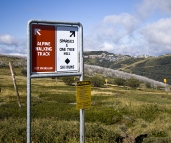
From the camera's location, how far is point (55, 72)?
5375 mm

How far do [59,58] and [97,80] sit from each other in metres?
72.3

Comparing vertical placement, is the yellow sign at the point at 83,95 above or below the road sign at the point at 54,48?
below

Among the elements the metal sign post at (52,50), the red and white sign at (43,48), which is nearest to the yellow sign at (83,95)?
the metal sign post at (52,50)

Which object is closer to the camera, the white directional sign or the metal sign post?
the metal sign post

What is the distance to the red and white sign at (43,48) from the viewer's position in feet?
16.4

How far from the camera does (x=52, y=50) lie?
5242 mm

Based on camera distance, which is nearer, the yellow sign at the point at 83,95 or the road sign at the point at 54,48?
the road sign at the point at 54,48

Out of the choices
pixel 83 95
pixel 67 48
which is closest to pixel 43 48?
pixel 67 48

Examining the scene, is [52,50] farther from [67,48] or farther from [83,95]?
[83,95]

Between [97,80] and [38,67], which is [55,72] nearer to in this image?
[38,67]

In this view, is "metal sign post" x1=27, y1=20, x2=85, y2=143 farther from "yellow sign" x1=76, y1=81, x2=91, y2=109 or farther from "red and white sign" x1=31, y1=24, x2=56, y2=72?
"yellow sign" x1=76, y1=81, x2=91, y2=109

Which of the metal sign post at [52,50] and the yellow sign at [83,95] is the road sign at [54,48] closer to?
the metal sign post at [52,50]

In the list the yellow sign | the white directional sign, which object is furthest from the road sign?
the yellow sign

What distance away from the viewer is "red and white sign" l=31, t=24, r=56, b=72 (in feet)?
16.4
